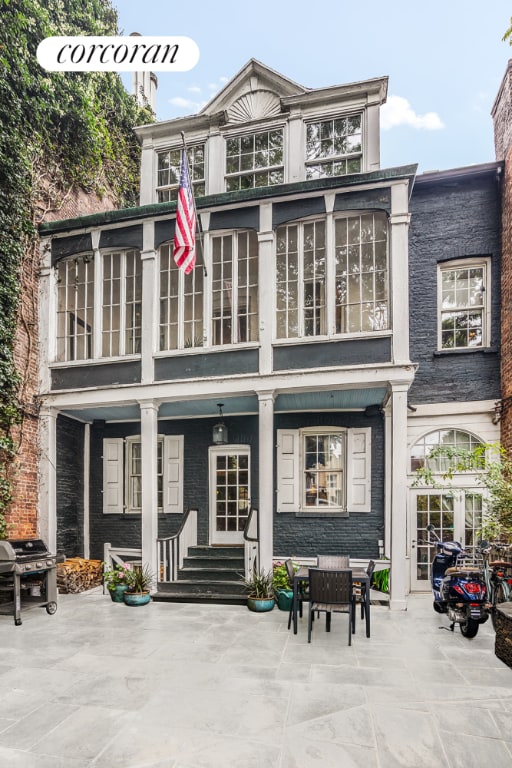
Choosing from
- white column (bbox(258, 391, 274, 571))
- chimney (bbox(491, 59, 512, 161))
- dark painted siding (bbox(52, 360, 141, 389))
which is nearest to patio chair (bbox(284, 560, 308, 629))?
white column (bbox(258, 391, 274, 571))

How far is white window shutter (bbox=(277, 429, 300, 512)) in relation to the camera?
348 inches

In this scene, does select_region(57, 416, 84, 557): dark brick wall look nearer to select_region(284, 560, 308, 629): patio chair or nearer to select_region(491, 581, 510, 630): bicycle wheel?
select_region(284, 560, 308, 629): patio chair

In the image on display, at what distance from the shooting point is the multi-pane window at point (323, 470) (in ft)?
29.0

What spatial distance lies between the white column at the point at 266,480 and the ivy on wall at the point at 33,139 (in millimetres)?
4193

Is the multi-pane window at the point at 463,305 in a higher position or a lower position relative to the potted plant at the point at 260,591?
higher

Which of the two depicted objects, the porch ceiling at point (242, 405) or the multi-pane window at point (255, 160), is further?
the multi-pane window at point (255, 160)

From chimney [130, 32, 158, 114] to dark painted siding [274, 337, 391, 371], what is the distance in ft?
30.4

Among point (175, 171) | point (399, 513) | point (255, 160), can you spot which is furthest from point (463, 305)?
point (175, 171)

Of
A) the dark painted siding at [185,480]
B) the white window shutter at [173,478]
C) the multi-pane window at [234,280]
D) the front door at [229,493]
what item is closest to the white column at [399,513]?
the multi-pane window at [234,280]

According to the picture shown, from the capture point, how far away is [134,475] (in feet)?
31.8

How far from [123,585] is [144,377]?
339 centimetres

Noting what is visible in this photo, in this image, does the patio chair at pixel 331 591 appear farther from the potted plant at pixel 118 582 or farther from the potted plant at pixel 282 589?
the potted plant at pixel 118 582

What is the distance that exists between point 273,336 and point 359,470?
9.98 feet

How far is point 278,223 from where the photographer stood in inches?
306
